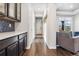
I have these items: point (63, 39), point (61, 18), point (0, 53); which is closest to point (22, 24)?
point (63, 39)

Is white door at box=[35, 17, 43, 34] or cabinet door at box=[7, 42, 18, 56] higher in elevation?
white door at box=[35, 17, 43, 34]

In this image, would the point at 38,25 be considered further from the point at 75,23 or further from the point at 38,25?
the point at 75,23

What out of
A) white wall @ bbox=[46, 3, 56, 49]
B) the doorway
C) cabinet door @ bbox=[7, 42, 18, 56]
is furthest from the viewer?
the doorway

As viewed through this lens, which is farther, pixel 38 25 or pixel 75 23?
pixel 38 25

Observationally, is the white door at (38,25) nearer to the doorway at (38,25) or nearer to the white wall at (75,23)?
the doorway at (38,25)

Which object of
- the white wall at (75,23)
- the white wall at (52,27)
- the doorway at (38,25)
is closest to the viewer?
the white wall at (52,27)

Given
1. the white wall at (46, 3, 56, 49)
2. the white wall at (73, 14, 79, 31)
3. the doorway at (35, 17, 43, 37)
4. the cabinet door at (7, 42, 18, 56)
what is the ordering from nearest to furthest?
→ the cabinet door at (7, 42, 18, 56), the white wall at (46, 3, 56, 49), the white wall at (73, 14, 79, 31), the doorway at (35, 17, 43, 37)

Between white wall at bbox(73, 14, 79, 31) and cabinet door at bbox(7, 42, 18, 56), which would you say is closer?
cabinet door at bbox(7, 42, 18, 56)

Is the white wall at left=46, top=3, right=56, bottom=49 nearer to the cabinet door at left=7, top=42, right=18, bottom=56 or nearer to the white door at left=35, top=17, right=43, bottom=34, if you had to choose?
the cabinet door at left=7, top=42, right=18, bottom=56

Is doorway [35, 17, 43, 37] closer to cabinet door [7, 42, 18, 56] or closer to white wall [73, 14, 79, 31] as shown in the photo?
white wall [73, 14, 79, 31]

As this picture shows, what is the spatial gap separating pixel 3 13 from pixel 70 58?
1471mm

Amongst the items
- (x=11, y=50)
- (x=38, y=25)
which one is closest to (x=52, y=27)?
(x=11, y=50)

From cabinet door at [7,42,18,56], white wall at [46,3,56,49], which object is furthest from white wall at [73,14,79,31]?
cabinet door at [7,42,18,56]

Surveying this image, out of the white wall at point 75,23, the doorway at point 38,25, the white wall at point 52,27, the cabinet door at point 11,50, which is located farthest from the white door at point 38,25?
the cabinet door at point 11,50
